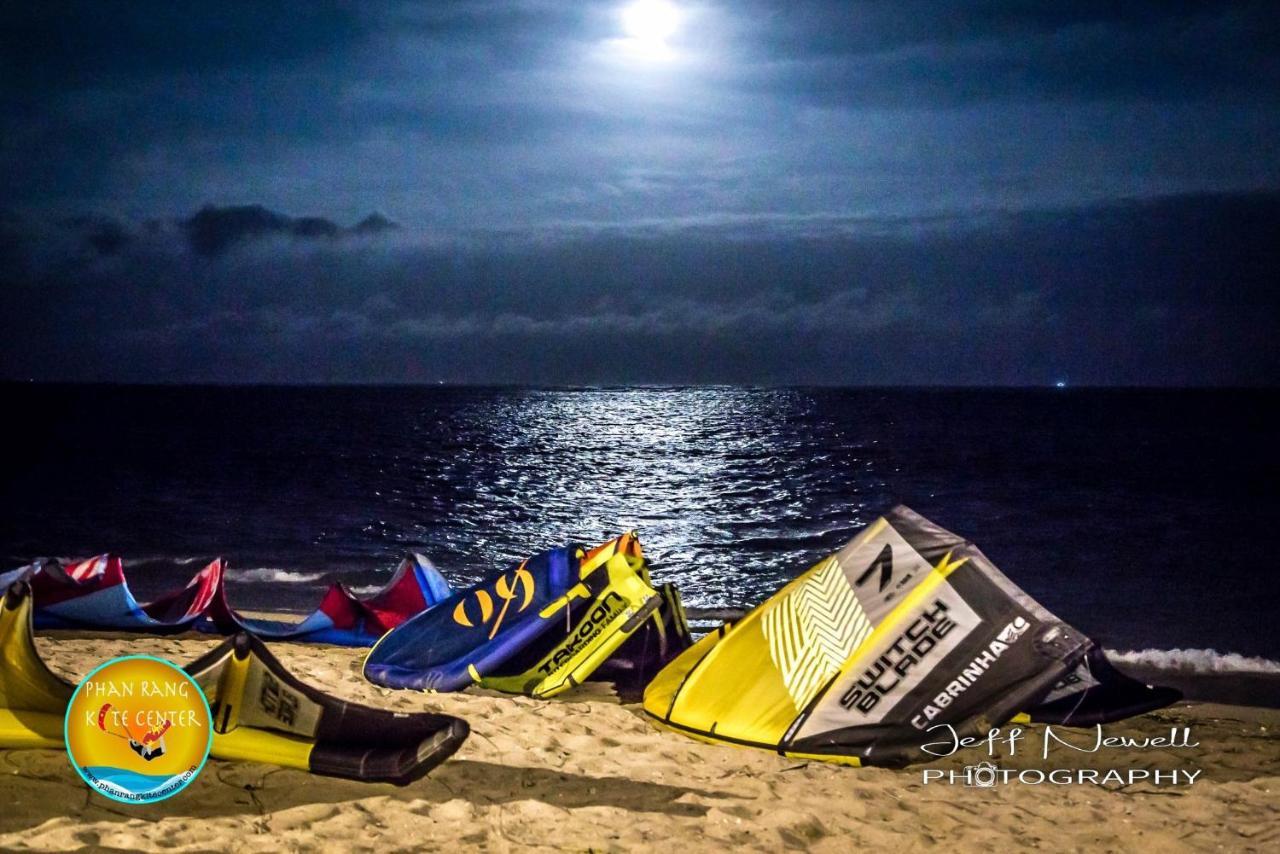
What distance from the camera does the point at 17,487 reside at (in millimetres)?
31000

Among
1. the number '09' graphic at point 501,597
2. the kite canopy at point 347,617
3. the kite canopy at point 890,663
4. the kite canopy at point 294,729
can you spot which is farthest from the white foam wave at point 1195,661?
the kite canopy at point 294,729

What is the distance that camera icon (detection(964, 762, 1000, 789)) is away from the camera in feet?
17.4

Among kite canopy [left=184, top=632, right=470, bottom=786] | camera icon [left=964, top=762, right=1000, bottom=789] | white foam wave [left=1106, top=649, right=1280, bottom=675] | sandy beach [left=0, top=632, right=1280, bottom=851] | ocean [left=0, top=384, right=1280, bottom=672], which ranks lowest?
ocean [left=0, top=384, right=1280, bottom=672]

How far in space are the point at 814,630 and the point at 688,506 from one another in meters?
22.7

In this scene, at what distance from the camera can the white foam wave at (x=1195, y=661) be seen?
10453 mm

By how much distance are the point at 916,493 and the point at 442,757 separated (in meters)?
31.6

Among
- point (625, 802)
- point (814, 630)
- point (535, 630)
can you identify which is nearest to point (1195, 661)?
point (814, 630)

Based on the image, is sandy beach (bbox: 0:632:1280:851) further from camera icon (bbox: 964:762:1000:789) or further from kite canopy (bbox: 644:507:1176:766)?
kite canopy (bbox: 644:507:1176:766)

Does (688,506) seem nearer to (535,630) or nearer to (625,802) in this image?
(535,630)

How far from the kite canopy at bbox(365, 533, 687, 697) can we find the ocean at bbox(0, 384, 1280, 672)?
686 centimetres

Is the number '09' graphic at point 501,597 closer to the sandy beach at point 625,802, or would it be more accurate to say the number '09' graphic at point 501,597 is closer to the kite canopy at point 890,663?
the sandy beach at point 625,802

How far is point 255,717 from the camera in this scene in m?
4.67

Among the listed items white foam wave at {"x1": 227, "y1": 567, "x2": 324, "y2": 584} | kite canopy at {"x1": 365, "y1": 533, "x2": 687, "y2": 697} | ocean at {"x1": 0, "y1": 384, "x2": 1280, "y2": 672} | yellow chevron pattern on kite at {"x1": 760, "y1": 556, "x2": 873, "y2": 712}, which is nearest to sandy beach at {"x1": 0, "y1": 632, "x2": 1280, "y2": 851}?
kite canopy at {"x1": 365, "y1": 533, "x2": 687, "y2": 697}

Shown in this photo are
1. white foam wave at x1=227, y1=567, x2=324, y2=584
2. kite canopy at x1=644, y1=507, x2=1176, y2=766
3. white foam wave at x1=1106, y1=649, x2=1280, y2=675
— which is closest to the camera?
kite canopy at x1=644, y1=507, x2=1176, y2=766
